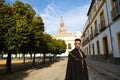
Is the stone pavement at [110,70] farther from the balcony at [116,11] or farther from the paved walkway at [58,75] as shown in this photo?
the balcony at [116,11]

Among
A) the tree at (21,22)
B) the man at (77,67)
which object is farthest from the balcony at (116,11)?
the man at (77,67)

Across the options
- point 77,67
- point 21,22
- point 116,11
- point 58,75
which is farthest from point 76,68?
point 116,11

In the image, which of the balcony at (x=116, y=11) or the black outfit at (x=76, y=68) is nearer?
the black outfit at (x=76, y=68)

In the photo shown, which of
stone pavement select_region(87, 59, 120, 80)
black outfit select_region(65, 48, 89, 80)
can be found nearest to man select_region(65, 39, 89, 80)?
black outfit select_region(65, 48, 89, 80)

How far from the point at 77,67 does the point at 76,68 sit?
4cm

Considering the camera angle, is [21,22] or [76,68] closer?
[76,68]

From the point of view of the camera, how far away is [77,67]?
4.37 meters

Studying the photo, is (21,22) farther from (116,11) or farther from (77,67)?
(116,11)

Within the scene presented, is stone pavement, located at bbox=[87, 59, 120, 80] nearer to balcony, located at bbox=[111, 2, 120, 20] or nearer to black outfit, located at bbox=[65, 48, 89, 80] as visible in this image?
balcony, located at bbox=[111, 2, 120, 20]

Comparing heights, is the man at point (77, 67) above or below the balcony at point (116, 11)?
below

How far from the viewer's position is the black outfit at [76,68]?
433cm

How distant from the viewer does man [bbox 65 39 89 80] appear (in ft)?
14.2

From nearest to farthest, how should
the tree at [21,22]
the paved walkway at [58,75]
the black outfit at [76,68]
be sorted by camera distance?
the black outfit at [76,68] → the paved walkway at [58,75] → the tree at [21,22]

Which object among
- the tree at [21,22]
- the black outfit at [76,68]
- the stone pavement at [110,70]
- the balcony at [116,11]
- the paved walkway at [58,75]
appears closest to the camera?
the black outfit at [76,68]
